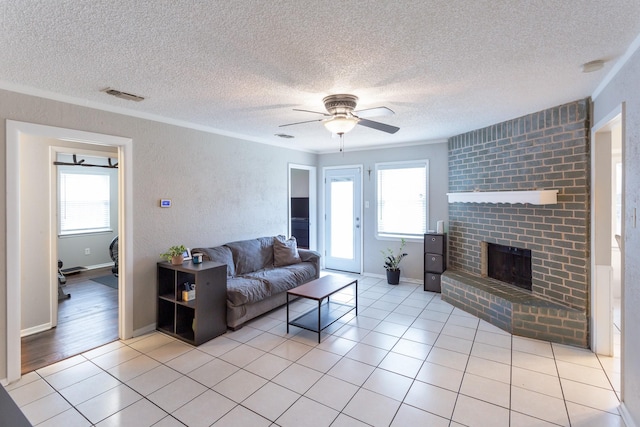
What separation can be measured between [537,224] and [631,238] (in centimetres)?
145

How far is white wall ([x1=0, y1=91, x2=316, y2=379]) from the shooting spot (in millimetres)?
2703

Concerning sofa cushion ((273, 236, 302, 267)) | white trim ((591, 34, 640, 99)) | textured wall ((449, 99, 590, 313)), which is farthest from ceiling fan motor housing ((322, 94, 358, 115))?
sofa cushion ((273, 236, 302, 267))

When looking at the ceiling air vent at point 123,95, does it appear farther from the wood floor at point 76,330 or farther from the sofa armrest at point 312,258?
the sofa armrest at point 312,258

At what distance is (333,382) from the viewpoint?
2510 mm

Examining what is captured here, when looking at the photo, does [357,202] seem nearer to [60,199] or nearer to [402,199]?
[402,199]

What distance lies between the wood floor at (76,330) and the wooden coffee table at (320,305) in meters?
1.99

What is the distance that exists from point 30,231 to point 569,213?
574 centimetres

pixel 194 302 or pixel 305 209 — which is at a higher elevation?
pixel 305 209

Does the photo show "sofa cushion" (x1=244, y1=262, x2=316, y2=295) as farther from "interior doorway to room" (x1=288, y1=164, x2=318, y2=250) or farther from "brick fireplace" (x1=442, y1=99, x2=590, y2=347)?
"brick fireplace" (x1=442, y1=99, x2=590, y2=347)

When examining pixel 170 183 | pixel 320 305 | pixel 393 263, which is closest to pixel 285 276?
pixel 320 305

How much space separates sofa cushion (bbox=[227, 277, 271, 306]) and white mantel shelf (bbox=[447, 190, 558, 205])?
2.87 m

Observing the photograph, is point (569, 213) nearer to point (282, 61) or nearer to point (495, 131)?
point (495, 131)

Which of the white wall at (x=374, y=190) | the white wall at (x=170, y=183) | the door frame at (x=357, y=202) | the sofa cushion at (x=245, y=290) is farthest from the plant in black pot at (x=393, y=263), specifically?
the sofa cushion at (x=245, y=290)

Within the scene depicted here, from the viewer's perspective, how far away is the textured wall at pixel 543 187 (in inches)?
120
